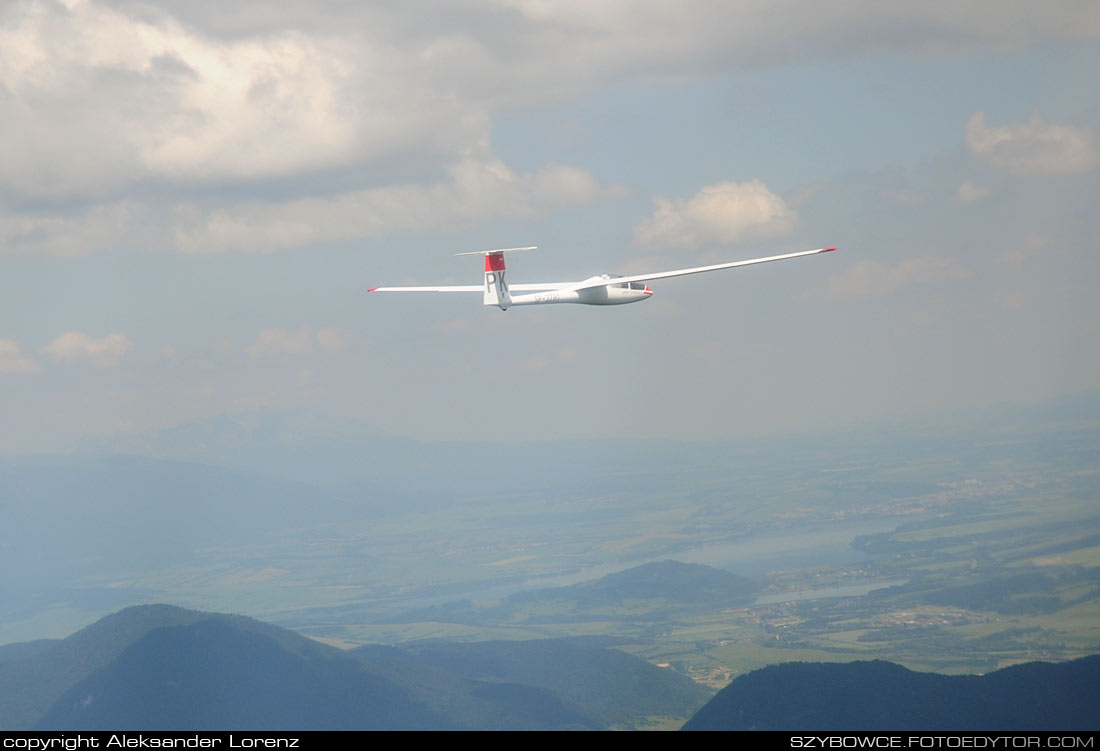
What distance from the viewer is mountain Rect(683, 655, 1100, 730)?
18088 centimetres

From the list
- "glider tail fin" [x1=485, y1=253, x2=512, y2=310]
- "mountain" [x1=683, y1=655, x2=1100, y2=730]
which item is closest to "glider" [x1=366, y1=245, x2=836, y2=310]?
"glider tail fin" [x1=485, y1=253, x2=512, y2=310]

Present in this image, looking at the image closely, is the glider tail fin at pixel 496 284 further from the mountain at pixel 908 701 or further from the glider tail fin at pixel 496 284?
the mountain at pixel 908 701

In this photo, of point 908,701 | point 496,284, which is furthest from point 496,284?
point 908,701

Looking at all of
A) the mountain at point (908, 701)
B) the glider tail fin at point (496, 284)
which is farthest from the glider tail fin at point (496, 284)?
the mountain at point (908, 701)

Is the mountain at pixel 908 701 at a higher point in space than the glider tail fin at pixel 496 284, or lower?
lower

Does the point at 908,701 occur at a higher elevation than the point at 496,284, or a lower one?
lower

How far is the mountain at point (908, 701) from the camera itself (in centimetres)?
18088

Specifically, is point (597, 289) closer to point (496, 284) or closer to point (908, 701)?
point (496, 284)

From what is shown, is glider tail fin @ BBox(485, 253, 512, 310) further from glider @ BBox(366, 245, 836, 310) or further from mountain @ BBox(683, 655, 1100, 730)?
mountain @ BBox(683, 655, 1100, 730)

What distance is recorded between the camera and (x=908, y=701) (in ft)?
618

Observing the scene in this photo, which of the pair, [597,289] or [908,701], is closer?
[597,289]
